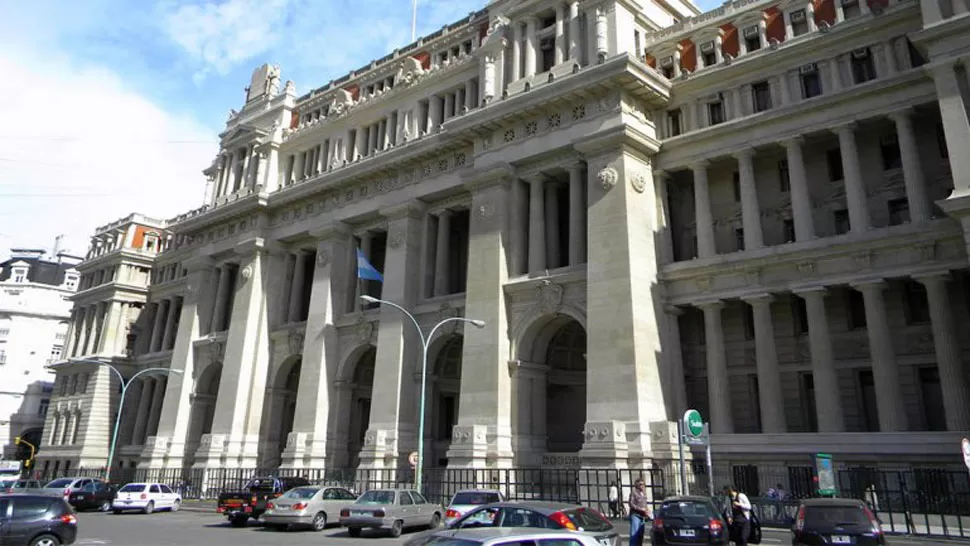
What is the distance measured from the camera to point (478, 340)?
3797 cm

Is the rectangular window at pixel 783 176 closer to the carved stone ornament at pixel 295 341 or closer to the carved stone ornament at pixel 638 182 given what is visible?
the carved stone ornament at pixel 638 182

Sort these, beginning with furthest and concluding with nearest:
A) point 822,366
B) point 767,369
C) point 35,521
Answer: point 767,369 < point 822,366 < point 35,521

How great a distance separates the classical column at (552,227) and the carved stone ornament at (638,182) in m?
5.77

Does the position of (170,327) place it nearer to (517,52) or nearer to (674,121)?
(517,52)

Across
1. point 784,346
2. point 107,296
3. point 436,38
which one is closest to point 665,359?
point 784,346

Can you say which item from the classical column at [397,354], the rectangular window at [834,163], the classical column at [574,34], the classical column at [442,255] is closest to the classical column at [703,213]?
the rectangular window at [834,163]

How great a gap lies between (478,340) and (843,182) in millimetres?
19948

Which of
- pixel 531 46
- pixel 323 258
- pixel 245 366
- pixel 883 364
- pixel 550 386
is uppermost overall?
pixel 531 46

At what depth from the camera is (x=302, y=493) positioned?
26359 millimetres

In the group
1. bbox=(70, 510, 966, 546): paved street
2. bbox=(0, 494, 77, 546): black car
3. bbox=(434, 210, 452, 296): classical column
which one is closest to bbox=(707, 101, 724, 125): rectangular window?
bbox=(434, 210, 452, 296): classical column

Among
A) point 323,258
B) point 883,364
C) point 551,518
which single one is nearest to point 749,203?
point 883,364

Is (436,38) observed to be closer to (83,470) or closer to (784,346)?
(784,346)

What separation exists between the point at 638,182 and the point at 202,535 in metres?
25.1

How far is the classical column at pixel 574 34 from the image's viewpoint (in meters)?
39.2
